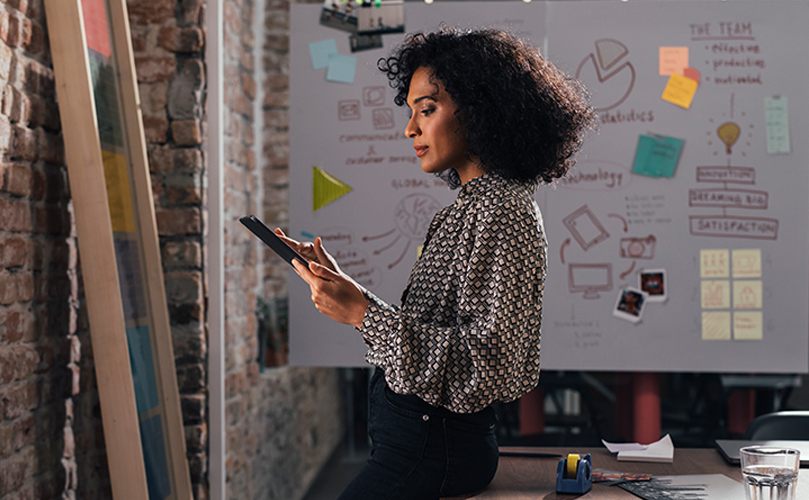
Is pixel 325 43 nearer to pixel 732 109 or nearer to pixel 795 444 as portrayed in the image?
pixel 732 109

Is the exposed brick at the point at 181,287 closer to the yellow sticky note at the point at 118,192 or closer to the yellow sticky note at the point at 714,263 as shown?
the yellow sticky note at the point at 118,192

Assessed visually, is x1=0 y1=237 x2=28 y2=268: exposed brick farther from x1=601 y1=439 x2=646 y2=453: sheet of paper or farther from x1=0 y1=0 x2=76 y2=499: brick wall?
x1=601 y1=439 x2=646 y2=453: sheet of paper

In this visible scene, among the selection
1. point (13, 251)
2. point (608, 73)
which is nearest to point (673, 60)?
point (608, 73)

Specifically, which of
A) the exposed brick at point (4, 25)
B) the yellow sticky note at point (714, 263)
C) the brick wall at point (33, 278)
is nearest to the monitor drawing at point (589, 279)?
the yellow sticky note at point (714, 263)

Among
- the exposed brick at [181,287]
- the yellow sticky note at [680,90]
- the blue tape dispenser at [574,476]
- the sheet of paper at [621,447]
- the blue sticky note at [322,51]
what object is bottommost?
the sheet of paper at [621,447]

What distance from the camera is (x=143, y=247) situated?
1859 millimetres

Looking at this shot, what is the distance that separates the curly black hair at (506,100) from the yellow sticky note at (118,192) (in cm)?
87

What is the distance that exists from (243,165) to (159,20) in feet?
1.92

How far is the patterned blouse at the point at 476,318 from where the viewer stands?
3.45 feet

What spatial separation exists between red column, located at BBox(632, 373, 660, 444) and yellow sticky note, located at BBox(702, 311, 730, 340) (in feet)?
0.84

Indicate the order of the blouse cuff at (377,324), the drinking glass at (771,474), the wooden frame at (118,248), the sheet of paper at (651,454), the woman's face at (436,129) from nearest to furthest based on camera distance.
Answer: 1. the drinking glass at (771,474)
2. the blouse cuff at (377,324)
3. the woman's face at (436,129)
4. the sheet of paper at (651,454)
5. the wooden frame at (118,248)

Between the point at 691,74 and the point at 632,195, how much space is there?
1.58 ft

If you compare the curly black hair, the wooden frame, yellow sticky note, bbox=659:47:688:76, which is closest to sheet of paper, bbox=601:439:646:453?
the curly black hair

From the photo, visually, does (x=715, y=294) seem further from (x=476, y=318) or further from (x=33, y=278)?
(x=33, y=278)
